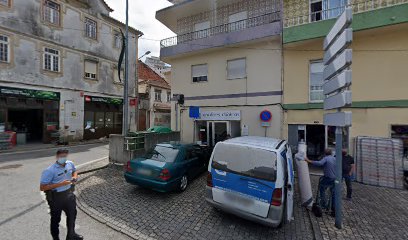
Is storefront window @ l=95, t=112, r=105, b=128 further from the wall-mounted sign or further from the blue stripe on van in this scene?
the blue stripe on van

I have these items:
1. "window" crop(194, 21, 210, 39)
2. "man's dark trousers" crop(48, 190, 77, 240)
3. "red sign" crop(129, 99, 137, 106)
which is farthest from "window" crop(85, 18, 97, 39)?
"man's dark trousers" crop(48, 190, 77, 240)

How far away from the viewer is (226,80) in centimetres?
1041

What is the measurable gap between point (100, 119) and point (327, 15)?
17541mm

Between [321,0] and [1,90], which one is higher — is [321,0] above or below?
above

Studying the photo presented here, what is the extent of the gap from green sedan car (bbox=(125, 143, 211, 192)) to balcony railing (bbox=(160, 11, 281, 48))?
22.1 feet

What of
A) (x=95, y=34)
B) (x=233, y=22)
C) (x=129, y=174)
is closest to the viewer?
(x=129, y=174)

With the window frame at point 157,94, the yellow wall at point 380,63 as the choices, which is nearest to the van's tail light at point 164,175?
the yellow wall at point 380,63

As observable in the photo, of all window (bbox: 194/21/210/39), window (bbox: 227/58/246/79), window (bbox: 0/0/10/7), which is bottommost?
window (bbox: 227/58/246/79)

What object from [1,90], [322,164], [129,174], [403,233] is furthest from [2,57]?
[403,233]

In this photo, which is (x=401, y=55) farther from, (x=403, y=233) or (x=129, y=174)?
(x=129, y=174)

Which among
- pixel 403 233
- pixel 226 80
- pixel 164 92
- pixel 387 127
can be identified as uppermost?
pixel 164 92

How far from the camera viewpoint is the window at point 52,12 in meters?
14.0

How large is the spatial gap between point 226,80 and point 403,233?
8.19 meters

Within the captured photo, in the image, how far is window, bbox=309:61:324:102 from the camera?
8.43 m
